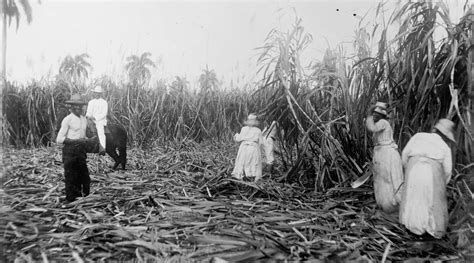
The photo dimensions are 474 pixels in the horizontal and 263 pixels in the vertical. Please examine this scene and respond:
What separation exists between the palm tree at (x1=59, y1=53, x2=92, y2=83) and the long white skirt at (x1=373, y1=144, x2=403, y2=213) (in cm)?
191

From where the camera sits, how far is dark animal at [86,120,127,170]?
2.36m

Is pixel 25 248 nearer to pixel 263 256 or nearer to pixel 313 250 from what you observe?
pixel 263 256

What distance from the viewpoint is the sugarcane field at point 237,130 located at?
2.03m

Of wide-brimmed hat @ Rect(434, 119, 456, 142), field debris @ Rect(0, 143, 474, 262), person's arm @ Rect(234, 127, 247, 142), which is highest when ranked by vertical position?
wide-brimmed hat @ Rect(434, 119, 456, 142)

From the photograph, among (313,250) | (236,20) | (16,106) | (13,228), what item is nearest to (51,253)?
(13,228)

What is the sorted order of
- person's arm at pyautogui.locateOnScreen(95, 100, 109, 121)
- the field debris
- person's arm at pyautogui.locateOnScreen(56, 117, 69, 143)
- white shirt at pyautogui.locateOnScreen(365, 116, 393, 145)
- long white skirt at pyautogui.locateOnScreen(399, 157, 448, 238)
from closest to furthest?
the field debris
long white skirt at pyautogui.locateOnScreen(399, 157, 448, 238)
white shirt at pyautogui.locateOnScreen(365, 116, 393, 145)
person's arm at pyautogui.locateOnScreen(56, 117, 69, 143)
person's arm at pyautogui.locateOnScreen(95, 100, 109, 121)

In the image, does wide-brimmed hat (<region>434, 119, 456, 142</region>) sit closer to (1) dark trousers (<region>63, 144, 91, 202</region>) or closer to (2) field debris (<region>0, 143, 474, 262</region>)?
(2) field debris (<region>0, 143, 474, 262</region>)

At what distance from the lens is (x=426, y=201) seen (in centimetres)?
205

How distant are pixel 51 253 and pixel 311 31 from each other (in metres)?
2.00

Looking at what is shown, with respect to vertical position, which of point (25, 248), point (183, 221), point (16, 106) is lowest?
point (25, 248)

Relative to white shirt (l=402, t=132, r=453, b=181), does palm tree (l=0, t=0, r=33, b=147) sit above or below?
above

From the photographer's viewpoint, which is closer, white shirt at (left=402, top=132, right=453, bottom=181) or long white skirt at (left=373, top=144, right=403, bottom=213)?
white shirt at (left=402, top=132, right=453, bottom=181)

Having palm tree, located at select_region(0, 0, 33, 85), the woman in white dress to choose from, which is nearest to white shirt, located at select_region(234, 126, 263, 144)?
the woman in white dress

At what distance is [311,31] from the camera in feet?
7.80
